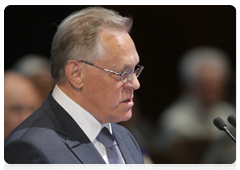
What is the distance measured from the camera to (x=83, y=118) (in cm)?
138

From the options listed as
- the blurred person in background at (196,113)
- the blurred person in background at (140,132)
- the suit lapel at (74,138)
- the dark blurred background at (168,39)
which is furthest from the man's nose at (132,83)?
the dark blurred background at (168,39)

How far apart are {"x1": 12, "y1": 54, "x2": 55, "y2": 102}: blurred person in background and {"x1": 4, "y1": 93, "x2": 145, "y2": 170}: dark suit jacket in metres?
1.09

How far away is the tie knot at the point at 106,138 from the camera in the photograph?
1.42 m

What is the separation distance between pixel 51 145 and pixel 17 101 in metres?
1.07

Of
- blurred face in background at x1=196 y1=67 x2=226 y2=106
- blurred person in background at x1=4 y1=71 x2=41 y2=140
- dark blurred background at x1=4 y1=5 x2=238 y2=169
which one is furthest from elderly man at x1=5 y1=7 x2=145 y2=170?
dark blurred background at x1=4 y1=5 x2=238 y2=169

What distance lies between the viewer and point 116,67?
138 cm

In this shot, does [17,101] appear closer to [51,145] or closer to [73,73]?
[73,73]

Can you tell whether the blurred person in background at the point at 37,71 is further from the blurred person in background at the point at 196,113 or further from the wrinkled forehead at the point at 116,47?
the blurred person in background at the point at 196,113

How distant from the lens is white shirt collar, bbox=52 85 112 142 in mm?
1367

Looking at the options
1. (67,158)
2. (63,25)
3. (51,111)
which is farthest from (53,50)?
(67,158)

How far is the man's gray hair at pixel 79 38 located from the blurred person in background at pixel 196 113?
1.86m

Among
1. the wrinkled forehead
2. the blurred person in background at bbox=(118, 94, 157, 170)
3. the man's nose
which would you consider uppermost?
the wrinkled forehead

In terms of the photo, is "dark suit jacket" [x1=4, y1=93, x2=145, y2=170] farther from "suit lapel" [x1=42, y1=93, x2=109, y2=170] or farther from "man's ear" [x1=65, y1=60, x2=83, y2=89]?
"man's ear" [x1=65, y1=60, x2=83, y2=89]

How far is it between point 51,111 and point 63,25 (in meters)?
0.37
